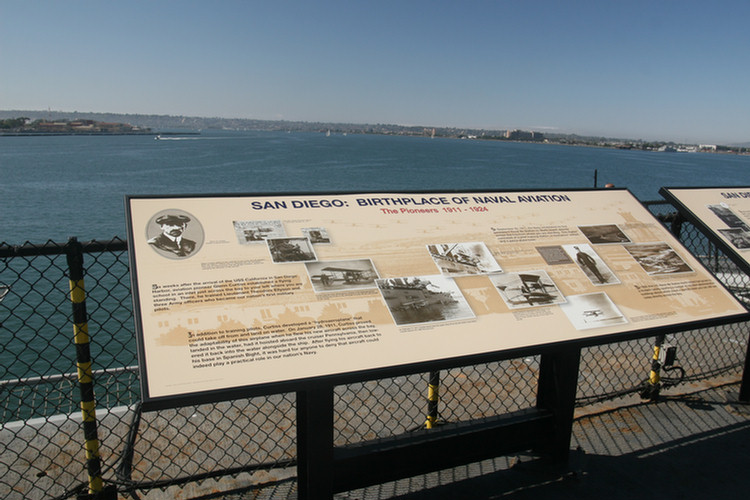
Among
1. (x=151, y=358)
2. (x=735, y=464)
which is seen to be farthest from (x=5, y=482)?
(x=735, y=464)

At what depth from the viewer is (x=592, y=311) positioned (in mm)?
2756

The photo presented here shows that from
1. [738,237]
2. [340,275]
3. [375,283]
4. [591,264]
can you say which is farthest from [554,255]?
[738,237]

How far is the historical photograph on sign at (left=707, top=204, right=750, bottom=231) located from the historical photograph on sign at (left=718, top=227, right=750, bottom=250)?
5 cm

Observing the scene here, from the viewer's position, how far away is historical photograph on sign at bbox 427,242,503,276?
2.69 metres

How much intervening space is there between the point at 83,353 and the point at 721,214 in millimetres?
4294

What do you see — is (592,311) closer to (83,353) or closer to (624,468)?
(624,468)

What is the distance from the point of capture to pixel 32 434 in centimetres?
353

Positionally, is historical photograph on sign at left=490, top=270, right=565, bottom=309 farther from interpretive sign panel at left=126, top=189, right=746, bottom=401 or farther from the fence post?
the fence post

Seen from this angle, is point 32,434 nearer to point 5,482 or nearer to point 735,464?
point 5,482

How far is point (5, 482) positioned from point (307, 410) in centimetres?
200

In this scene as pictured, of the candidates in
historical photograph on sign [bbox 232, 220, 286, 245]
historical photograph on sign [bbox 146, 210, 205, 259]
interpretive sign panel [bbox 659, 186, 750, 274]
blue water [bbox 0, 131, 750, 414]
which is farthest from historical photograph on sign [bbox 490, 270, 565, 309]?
blue water [bbox 0, 131, 750, 414]

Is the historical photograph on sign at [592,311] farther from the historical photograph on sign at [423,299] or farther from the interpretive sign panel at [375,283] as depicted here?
the historical photograph on sign at [423,299]

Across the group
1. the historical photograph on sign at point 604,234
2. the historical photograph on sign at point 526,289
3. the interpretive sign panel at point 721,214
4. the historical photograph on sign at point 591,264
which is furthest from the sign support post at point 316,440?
the interpretive sign panel at point 721,214

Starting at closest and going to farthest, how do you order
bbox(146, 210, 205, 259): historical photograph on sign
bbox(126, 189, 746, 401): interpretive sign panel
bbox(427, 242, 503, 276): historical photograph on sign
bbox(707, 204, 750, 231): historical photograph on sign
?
bbox(126, 189, 746, 401): interpretive sign panel < bbox(146, 210, 205, 259): historical photograph on sign < bbox(427, 242, 503, 276): historical photograph on sign < bbox(707, 204, 750, 231): historical photograph on sign
